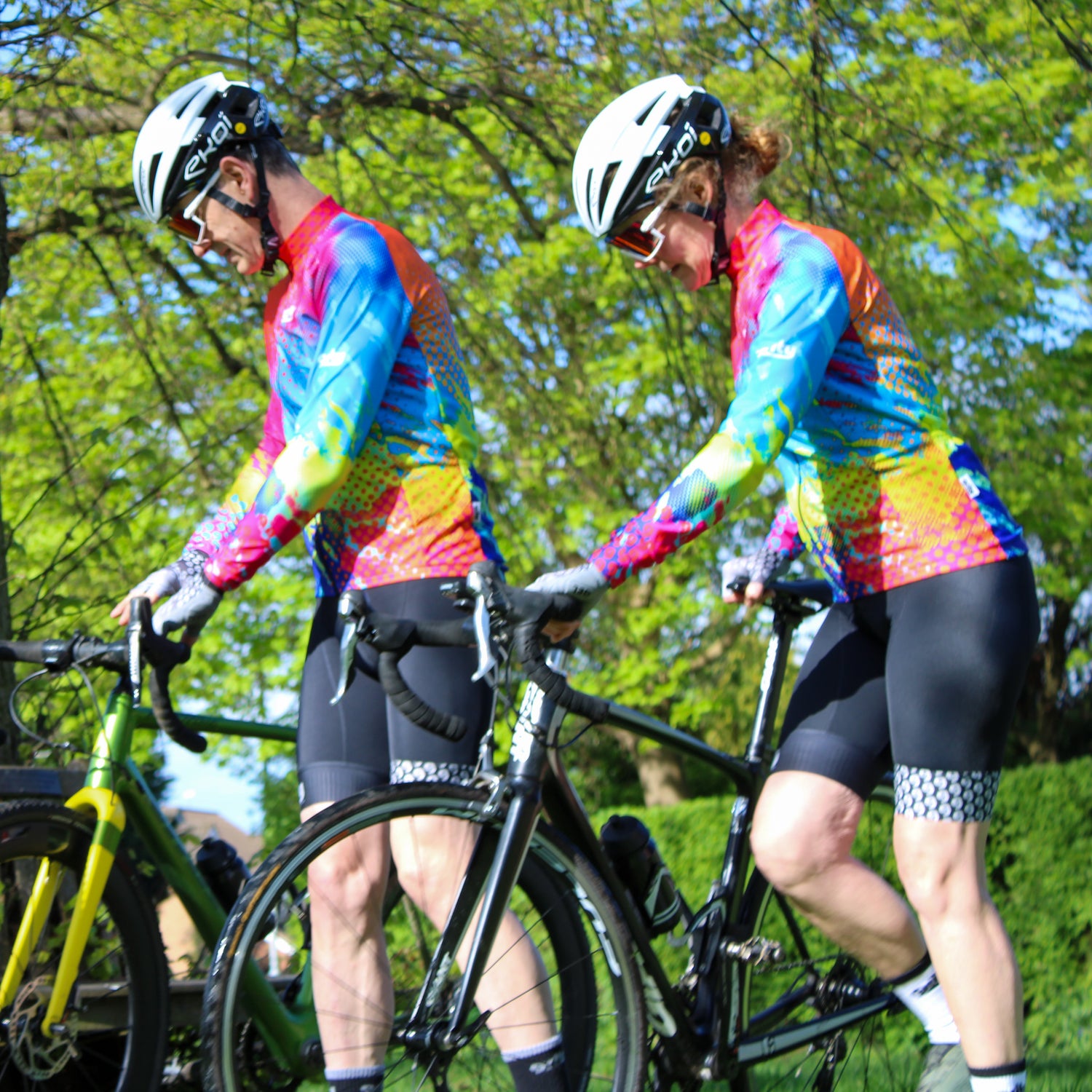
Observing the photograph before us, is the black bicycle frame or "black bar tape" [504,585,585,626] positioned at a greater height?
"black bar tape" [504,585,585,626]

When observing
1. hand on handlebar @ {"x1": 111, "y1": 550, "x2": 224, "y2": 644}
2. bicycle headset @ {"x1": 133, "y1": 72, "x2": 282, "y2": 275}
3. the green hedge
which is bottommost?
the green hedge

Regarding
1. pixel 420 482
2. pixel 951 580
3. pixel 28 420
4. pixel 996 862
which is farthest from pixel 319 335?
pixel 28 420

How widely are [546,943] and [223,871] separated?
34.9 inches

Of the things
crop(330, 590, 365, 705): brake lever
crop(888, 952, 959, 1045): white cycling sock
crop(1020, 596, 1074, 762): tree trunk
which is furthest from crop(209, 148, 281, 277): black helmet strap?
crop(1020, 596, 1074, 762): tree trunk

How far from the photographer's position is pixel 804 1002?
314cm

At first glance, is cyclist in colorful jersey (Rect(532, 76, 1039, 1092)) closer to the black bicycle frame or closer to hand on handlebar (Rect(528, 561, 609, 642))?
hand on handlebar (Rect(528, 561, 609, 642))

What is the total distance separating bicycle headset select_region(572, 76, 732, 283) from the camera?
269 cm

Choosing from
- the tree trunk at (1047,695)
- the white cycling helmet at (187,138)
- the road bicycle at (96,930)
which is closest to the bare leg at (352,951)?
the road bicycle at (96,930)

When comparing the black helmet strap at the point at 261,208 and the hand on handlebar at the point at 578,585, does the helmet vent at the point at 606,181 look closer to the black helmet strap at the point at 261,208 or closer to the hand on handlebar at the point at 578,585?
the black helmet strap at the point at 261,208

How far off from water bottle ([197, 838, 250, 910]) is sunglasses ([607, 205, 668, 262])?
1.56 meters

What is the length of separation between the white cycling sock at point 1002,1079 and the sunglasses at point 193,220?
2.18 m

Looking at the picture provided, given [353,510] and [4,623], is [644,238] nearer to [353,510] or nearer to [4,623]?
[353,510]

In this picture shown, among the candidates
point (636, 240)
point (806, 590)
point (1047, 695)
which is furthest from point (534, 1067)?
point (1047, 695)

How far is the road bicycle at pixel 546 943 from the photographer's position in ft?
Result: 7.40
